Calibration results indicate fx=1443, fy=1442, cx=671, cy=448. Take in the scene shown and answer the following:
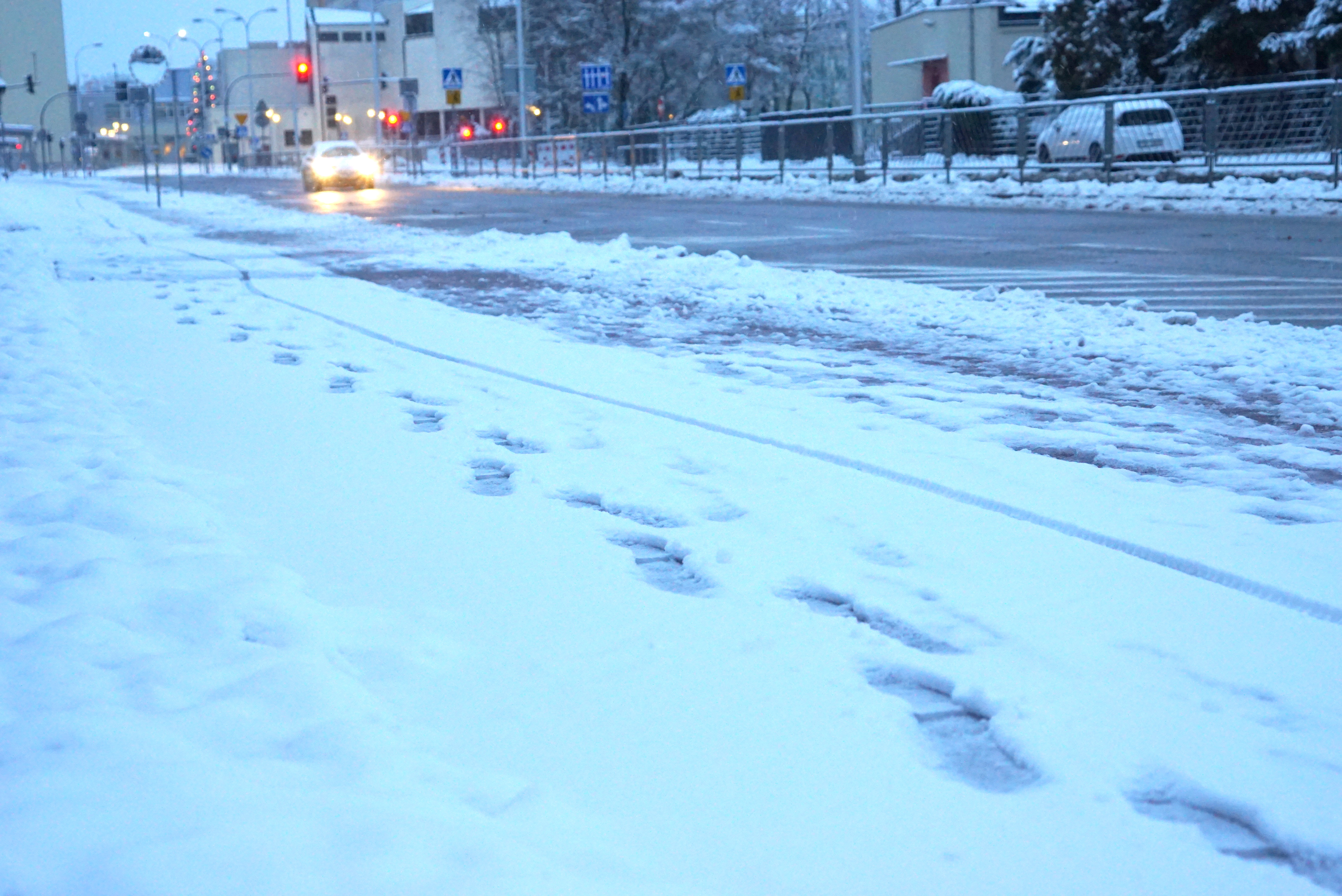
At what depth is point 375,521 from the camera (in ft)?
13.6

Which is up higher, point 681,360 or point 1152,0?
point 1152,0

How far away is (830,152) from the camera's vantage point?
30.5 meters

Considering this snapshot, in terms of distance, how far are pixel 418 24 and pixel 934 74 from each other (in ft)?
157

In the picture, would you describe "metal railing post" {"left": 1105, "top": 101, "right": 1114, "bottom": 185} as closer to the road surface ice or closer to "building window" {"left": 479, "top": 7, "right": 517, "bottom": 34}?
the road surface ice

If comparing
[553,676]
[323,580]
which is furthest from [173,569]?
[553,676]

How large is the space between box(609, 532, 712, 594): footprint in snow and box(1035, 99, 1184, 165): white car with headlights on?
20492 millimetres

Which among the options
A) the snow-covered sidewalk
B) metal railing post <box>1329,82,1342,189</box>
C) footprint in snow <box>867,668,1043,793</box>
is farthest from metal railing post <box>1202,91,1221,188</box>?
footprint in snow <box>867,668,1043,793</box>

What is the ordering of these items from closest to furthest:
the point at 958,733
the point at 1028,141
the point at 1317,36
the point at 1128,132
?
the point at 958,733 < the point at 1128,132 < the point at 1028,141 < the point at 1317,36

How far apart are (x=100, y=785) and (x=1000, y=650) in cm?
175

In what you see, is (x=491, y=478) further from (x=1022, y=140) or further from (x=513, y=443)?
(x=1022, y=140)

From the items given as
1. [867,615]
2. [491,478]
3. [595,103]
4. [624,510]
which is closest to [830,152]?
[595,103]

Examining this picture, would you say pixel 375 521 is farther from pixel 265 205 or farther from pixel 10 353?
pixel 265 205

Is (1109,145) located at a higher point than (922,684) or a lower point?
higher

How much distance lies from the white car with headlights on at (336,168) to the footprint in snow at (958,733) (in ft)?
115
